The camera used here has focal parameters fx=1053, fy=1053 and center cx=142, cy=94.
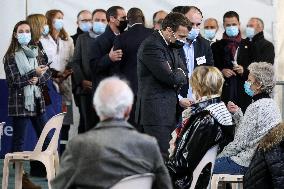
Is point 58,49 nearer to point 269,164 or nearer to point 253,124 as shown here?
point 253,124

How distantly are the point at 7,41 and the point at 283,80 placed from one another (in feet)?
11.6

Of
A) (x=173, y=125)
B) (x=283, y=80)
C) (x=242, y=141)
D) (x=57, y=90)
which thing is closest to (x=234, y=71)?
(x=283, y=80)

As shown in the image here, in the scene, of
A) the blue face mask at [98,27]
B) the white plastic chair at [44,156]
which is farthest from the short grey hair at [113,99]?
the blue face mask at [98,27]

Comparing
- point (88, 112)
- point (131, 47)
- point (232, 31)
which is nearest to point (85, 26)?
point (88, 112)

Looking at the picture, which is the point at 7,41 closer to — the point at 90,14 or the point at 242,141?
the point at 90,14

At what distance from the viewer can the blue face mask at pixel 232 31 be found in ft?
40.7

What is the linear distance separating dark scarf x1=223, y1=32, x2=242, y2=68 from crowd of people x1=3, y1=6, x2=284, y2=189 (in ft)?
0.04

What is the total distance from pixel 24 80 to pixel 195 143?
162 inches

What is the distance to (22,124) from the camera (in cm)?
1136

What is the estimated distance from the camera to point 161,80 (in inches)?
349

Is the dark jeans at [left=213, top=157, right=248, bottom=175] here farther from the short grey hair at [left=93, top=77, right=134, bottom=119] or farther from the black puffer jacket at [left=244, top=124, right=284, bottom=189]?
the short grey hair at [left=93, top=77, right=134, bottom=119]

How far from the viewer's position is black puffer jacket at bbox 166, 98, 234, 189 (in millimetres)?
7477

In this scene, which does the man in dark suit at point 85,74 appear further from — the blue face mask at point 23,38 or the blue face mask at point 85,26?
the blue face mask at point 23,38

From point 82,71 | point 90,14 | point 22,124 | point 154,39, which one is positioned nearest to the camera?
point 154,39
